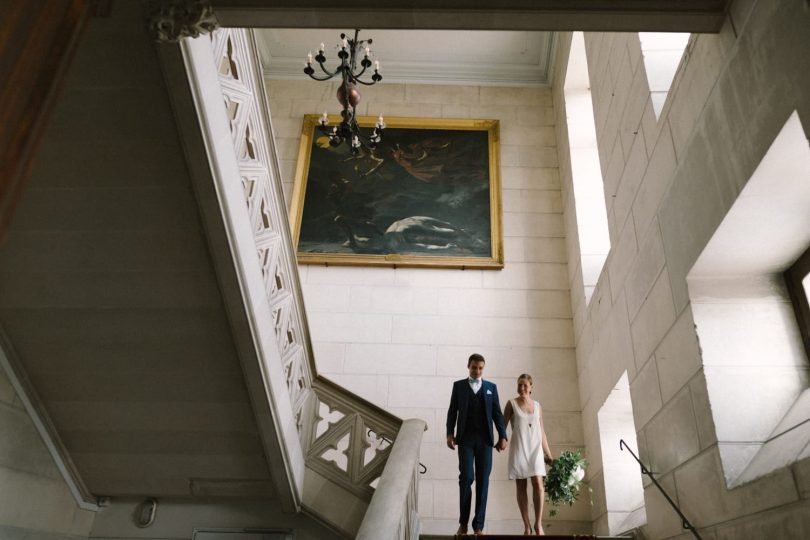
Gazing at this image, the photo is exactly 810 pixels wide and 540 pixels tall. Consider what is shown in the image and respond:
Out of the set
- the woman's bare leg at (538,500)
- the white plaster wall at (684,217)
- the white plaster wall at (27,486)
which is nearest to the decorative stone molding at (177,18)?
the white plaster wall at (684,217)

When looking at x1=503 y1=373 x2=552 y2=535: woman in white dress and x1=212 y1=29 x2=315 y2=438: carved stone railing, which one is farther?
x1=503 y1=373 x2=552 y2=535: woman in white dress

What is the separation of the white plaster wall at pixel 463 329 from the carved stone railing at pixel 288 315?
2528 mm

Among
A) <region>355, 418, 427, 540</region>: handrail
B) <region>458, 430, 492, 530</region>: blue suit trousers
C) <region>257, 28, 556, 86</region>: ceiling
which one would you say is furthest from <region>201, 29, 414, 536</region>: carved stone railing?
<region>257, 28, 556, 86</region>: ceiling

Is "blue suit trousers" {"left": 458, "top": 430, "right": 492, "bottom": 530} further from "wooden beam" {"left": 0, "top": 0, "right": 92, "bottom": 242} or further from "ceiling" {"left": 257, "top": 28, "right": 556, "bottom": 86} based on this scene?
"ceiling" {"left": 257, "top": 28, "right": 556, "bottom": 86}

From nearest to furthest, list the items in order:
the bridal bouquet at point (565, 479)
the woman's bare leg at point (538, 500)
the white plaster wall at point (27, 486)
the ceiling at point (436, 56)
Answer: the white plaster wall at point (27, 486) → the woman's bare leg at point (538, 500) → the bridal bouquet at point (565, 479) → the ceiling at point (436, 56)

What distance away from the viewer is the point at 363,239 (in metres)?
10.1

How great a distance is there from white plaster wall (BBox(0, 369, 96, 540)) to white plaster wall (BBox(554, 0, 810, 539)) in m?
5.08

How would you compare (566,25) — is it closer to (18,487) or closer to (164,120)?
(164,120)

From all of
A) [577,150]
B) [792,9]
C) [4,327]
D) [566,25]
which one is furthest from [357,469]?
[577,150]

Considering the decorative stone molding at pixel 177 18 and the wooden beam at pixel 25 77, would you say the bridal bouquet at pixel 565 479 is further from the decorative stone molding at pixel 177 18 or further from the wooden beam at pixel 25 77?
the wooden beam at pixel 25 77

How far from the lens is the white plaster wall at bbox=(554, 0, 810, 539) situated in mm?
3303

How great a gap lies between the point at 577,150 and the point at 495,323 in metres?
2.95

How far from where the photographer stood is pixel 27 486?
5.26 meters

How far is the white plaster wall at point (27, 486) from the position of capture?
4996 mm
